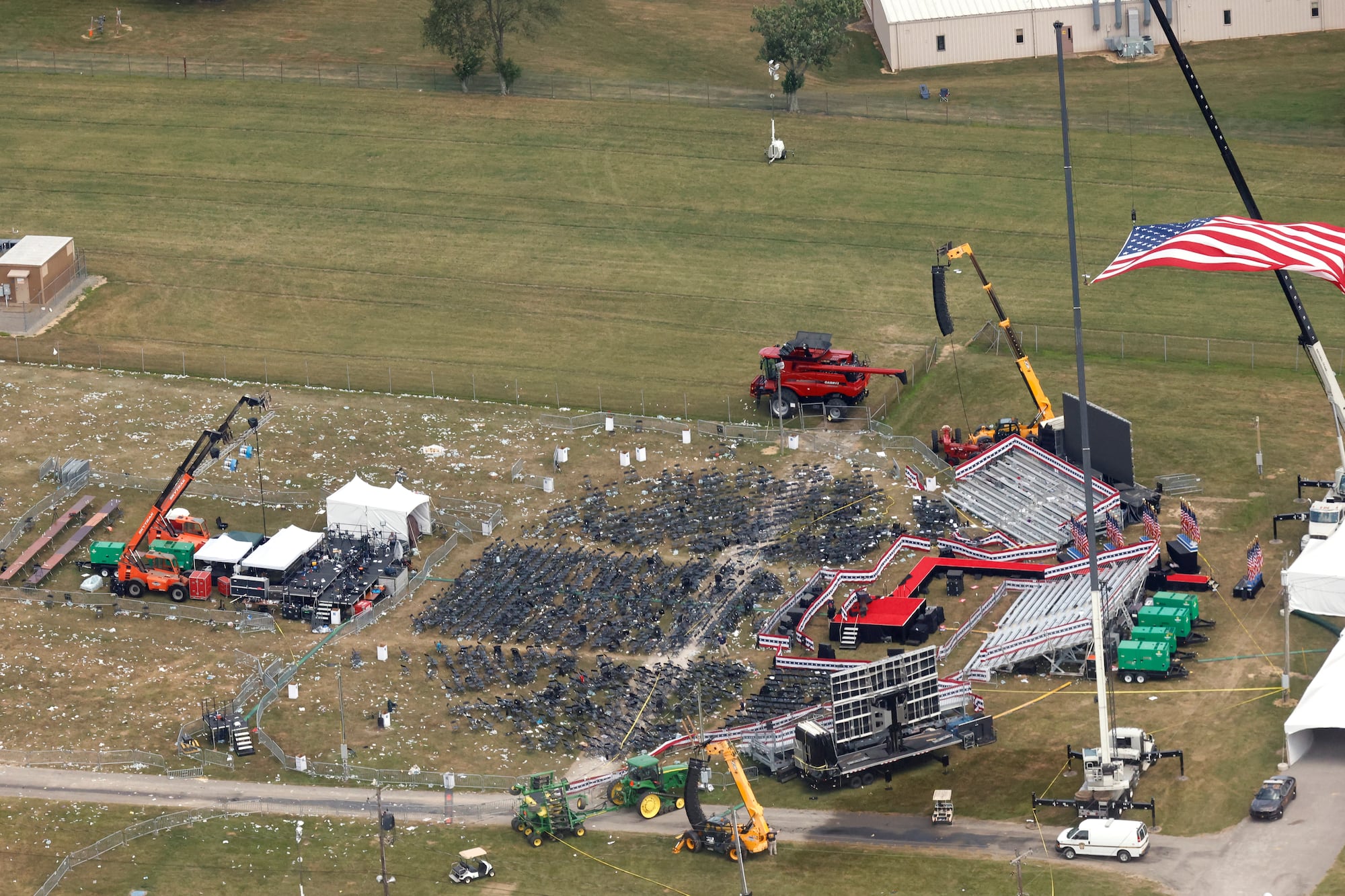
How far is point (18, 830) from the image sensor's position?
85.2 meters

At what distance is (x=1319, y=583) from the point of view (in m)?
92.4

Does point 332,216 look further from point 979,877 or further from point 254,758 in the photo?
point 979,877

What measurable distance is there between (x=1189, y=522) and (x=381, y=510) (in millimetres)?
35790

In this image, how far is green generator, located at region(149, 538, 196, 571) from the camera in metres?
103

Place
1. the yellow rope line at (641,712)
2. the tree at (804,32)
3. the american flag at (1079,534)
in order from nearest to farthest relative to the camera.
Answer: the yellow rope line at (641,712)
the american flag at (1079,534)
the tree at (804,32)

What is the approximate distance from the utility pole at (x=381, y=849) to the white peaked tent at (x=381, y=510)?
2133 cm

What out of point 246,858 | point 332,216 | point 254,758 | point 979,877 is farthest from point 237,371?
point 979,877

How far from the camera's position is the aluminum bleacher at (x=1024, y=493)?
10294cm

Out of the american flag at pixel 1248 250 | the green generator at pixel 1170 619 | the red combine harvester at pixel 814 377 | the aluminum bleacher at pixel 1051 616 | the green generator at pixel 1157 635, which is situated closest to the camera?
the green generator at pixel 1157 635

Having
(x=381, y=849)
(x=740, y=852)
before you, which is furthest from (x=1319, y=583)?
(x=381, y=849)

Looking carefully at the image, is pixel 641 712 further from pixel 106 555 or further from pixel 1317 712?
pixel 106 555

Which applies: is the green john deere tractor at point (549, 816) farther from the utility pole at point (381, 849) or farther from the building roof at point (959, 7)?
the building roof at point (959, 7)

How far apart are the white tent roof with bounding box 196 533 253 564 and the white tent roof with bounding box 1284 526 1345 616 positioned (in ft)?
147

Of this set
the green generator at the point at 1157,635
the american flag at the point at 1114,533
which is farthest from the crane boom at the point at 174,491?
the green generator at the point at 1157,635
